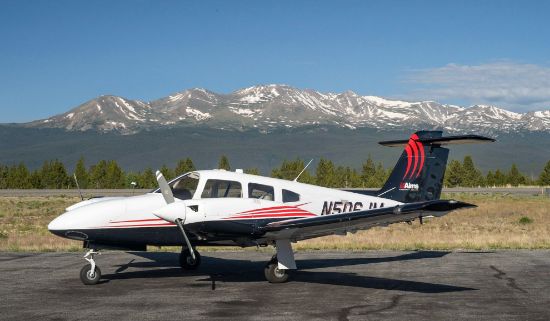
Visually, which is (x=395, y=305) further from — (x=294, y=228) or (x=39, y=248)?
(x=39, y=248)

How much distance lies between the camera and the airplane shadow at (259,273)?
1675 cm

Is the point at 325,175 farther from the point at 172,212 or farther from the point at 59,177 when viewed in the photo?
the point at 172,212

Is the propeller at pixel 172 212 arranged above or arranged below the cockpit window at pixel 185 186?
below

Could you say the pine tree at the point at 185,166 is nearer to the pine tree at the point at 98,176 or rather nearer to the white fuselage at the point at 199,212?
the pine tree at the point at 98,176

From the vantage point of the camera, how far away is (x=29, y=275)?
61.7 feet

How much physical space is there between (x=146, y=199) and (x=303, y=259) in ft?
23.3

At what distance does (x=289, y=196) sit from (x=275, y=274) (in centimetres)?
195

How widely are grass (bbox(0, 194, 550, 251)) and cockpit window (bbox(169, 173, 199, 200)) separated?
10.5 m

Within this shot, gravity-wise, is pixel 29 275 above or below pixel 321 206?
below

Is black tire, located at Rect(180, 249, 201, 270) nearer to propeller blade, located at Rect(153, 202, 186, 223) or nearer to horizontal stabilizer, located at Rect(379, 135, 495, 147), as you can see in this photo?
propeller blade, located at Rect(153, 202, 186, 223)

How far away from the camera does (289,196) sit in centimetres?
1764

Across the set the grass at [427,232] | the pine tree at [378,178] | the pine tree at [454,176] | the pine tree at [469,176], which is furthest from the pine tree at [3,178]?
the pine tree at [469,176]

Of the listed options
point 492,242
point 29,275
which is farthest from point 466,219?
point 29,275

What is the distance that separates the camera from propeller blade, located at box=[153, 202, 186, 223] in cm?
1578
